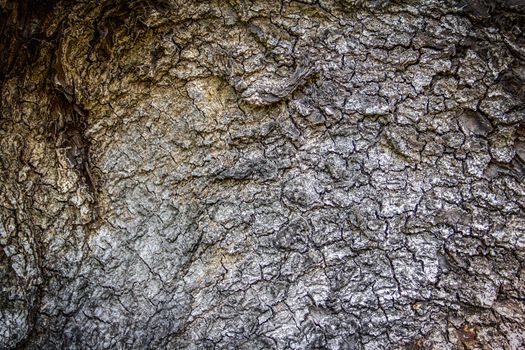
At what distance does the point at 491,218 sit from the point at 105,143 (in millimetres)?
1047

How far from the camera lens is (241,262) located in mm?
1275

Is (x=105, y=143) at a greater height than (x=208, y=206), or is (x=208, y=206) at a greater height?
(x=105, y=143)

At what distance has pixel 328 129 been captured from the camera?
1230 mm

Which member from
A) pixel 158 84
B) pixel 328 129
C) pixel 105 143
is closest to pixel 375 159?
pixel 328 129

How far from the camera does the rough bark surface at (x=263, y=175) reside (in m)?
1.17

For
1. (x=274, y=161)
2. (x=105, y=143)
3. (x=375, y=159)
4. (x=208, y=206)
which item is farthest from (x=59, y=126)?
(x=375, y=159)

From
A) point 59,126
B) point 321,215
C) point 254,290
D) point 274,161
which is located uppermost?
point 59,126

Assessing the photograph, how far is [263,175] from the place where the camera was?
1.26m

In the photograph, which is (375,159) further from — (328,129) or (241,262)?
(241,262)

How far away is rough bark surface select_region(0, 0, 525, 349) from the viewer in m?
1.17

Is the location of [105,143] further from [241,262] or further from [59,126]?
[241,262]

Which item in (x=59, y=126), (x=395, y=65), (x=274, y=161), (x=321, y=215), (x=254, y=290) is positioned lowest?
(x=254, y=290)

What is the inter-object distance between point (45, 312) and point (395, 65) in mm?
1164

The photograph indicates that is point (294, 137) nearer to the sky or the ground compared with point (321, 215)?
nearer to the sky
